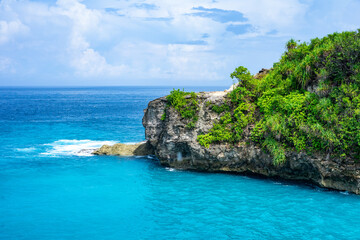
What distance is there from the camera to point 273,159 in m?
23.3

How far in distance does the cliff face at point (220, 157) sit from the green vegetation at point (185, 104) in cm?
42

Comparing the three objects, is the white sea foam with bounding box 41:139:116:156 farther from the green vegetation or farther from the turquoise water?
the green vegetation

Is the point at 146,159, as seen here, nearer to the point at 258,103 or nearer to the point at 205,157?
the point at 205,157

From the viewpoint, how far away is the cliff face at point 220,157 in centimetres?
2144

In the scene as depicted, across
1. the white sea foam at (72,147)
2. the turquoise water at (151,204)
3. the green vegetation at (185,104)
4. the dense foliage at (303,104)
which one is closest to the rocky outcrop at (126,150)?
the white sea foam at (72,147)

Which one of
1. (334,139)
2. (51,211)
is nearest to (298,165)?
(334,139)

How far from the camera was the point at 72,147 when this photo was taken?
37094mm

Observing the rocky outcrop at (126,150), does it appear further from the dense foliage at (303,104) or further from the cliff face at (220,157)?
the dense foliage at (303,104)

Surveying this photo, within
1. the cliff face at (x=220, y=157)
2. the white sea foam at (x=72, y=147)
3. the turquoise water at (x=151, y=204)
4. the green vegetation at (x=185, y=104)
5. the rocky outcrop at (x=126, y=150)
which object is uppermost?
the green vegetation at (x=185, y=104)

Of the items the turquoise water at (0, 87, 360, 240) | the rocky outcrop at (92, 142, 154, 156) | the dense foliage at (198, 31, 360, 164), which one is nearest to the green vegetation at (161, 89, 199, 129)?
the dense foliage at (198, 31, 360, 164)

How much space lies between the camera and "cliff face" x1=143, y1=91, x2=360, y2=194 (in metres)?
21.4

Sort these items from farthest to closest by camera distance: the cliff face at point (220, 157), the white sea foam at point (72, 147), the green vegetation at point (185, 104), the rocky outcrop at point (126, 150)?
the white sea foam at point (72, 147)
the rocky outcrop at point (126, 150)
the green vegetation at point (185, 104)
the cliff face at point (220, 157)

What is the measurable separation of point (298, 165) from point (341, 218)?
5.49m

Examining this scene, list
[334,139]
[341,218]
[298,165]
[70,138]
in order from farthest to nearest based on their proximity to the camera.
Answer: [70,138]
[298,165]
[334,139]
[341,218]
